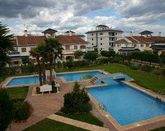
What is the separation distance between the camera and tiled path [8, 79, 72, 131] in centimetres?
1518

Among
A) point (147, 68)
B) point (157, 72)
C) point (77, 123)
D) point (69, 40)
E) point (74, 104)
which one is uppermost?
point (69, 40)

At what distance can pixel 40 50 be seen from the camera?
2648cm

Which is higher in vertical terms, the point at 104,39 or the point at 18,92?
the point at 104,39

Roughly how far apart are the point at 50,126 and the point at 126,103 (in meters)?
10.6

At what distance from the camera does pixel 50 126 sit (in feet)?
48.2

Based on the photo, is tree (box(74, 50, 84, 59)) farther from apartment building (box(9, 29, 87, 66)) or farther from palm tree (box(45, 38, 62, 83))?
palm tree (box(45, 38, 62, 83))

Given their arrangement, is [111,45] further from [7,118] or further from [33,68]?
[7,118]

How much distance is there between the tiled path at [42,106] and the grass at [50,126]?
2.24ft

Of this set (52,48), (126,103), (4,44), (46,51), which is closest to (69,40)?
(52,48)

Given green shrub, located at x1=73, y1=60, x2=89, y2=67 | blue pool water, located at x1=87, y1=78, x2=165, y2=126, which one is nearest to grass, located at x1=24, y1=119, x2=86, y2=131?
blue pool water, located at x1=87, y1=78, x2=165, y2=126

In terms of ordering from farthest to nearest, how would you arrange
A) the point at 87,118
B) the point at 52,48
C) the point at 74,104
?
the point at 52,48 → the point at 74,104 → the point at 87,118

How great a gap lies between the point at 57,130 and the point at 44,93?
36.4 feet

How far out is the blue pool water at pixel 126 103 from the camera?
59.2 feet

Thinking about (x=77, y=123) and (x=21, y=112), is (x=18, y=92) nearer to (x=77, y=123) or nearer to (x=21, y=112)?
(x=21, y=112)
